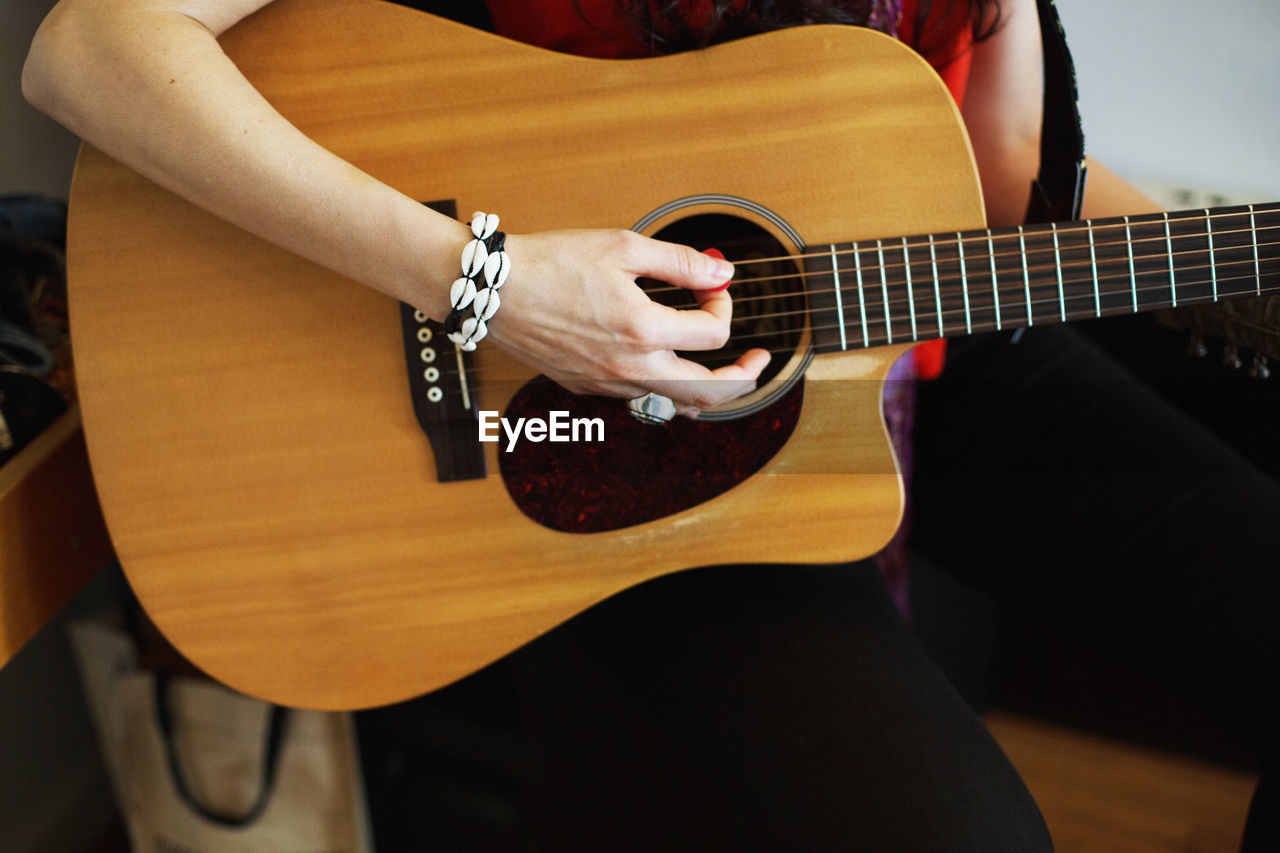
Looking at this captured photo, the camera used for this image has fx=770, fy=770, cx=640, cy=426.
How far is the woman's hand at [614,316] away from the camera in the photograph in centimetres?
60

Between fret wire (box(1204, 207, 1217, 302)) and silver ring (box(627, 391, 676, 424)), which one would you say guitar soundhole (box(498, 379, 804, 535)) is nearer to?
silver ring (box(627, 391, 676, 424))

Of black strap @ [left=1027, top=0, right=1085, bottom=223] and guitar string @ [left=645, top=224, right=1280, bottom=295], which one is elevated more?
black strap @ [left=1027, top=0, right=1085, bottom=223]

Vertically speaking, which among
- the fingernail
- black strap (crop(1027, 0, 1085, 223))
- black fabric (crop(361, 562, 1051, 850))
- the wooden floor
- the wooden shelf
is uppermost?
black strap (crop(1027, 0, 1085, 223))

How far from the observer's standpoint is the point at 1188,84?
3.00 feet

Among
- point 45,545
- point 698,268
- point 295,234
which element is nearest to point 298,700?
point 45,545

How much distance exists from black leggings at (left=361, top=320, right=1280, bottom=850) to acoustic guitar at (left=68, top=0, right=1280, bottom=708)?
101 millimetres

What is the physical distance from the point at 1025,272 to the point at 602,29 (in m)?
0.44

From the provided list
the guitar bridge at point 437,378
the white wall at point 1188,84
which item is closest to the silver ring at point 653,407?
the guitar bridge at point 437,378

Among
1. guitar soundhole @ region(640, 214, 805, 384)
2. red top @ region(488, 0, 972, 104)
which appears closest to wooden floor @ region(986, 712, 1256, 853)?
guitar soundhole @ region(640, 214, 805, 384)

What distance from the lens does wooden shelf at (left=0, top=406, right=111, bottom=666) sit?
665mm

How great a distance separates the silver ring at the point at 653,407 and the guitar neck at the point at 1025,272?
0.15m

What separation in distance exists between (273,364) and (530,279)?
25cm

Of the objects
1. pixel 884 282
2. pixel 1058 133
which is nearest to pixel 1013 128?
pixel 1058 133

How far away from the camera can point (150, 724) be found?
1019mm
